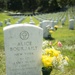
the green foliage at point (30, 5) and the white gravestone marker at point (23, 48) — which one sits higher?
the white gravestone marker at point (23, 48)

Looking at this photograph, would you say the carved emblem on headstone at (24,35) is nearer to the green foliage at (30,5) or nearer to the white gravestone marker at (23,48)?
the white gravestone marker at (23,48)

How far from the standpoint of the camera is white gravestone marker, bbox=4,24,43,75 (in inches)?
252

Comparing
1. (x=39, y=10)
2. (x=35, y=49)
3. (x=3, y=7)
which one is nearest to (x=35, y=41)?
(x=35, y=49)

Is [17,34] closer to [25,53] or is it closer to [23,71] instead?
[25,53]

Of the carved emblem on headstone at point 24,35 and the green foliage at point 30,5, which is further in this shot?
the green foliage at point 30,5

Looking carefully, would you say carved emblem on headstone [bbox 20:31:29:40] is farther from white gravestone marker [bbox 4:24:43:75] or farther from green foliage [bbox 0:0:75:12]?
green foliage [bbox 0:0:75:12]

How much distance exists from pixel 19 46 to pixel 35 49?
42cm

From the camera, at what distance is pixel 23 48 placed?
21.4ft

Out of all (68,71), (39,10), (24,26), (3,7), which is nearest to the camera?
(24,26)

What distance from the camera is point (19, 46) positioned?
21.2 ft

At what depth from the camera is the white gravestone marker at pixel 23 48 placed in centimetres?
641

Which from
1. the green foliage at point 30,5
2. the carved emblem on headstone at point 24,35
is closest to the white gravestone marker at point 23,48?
the carved emblem on headstone at point 24,35

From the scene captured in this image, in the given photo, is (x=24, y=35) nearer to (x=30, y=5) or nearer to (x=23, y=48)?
(x=23, y=48)

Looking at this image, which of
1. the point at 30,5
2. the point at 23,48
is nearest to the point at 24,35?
the point at 23,48
